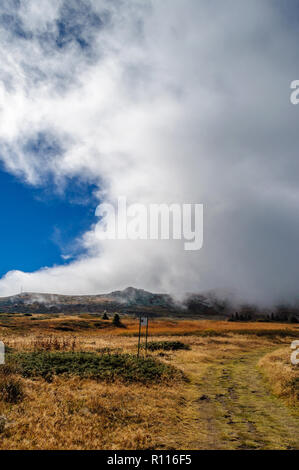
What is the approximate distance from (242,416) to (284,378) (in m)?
6.21

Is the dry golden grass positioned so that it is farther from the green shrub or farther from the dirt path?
the green shrub

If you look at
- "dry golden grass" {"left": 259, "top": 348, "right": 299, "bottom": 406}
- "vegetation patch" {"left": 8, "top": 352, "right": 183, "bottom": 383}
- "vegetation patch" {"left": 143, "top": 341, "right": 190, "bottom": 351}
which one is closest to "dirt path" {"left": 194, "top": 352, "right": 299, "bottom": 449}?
"dry golden grass" {"left": 259, "top": 348, "right": 299, "bottom": 406}

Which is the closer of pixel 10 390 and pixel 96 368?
pixel 10 390

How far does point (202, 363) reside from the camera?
2517cm

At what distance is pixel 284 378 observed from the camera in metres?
16.8

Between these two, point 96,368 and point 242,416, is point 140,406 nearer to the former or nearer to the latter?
point 242,416

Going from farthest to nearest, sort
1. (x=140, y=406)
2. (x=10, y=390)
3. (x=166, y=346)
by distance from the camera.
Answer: (x=166, y=346)
(x=140, y=406)
(x=10, y=390)

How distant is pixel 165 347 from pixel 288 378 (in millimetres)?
17320

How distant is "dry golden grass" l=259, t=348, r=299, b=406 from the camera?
47.4 ft

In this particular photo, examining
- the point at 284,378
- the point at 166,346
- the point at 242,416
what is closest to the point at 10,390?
the point at 242,416

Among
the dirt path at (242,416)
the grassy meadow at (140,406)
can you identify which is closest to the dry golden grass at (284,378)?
the grassy meadow at (140,406)

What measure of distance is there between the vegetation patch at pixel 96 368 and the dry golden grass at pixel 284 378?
553 centimetres

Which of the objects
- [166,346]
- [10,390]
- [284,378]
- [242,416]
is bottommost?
[166,346]
